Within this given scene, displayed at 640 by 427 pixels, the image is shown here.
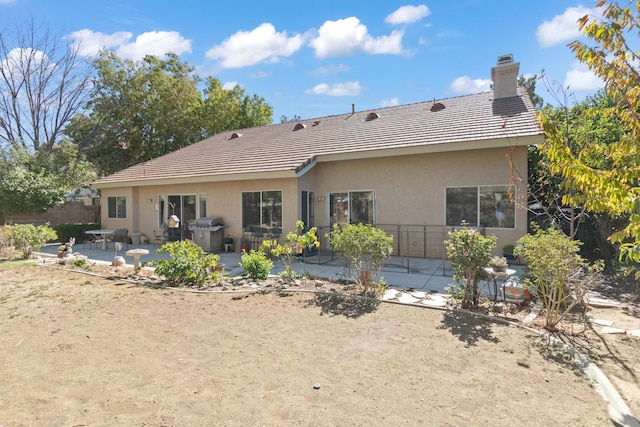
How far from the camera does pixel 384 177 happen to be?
37.7 feet

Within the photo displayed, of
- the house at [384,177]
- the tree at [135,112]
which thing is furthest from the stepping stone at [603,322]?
the tree at [135,112]

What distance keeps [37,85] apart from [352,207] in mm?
21582

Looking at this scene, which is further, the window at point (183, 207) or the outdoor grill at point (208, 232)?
the window at point (183, 207)

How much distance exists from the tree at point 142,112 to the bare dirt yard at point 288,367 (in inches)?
770

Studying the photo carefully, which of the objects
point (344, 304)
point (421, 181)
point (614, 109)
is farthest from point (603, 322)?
point (421, 181)

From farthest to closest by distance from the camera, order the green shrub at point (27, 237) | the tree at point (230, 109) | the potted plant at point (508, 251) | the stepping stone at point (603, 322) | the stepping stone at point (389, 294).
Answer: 1. the tree at point (230, 109)
2. the green shrub at point (27, 237)
3. the potted plant at point (508, 251)
4. the stepping stone at point (389, 294)
5. the stepping stone at point (603, 322)

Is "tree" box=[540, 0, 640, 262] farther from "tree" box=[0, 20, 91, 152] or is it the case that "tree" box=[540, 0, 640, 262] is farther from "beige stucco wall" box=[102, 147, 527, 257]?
"tree" box=[0, 20, 91, 152]

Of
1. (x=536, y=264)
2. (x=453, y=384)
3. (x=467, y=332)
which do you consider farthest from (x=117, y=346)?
(x=536, y=264)

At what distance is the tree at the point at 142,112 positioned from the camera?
22.3 meters

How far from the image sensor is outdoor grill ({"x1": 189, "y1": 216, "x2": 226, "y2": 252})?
1269 centimetres

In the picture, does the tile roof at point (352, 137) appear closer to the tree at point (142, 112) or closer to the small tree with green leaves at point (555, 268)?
the small tree with green leaves at point (555, 268)

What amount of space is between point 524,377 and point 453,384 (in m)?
0.80

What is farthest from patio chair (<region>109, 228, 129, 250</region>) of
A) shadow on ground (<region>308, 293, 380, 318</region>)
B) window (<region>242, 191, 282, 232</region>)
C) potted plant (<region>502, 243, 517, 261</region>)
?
potted plant (<region>502, 243, 517, 261</region>)

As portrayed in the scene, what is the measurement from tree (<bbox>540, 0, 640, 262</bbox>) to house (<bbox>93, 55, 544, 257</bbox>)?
16.5 ft
